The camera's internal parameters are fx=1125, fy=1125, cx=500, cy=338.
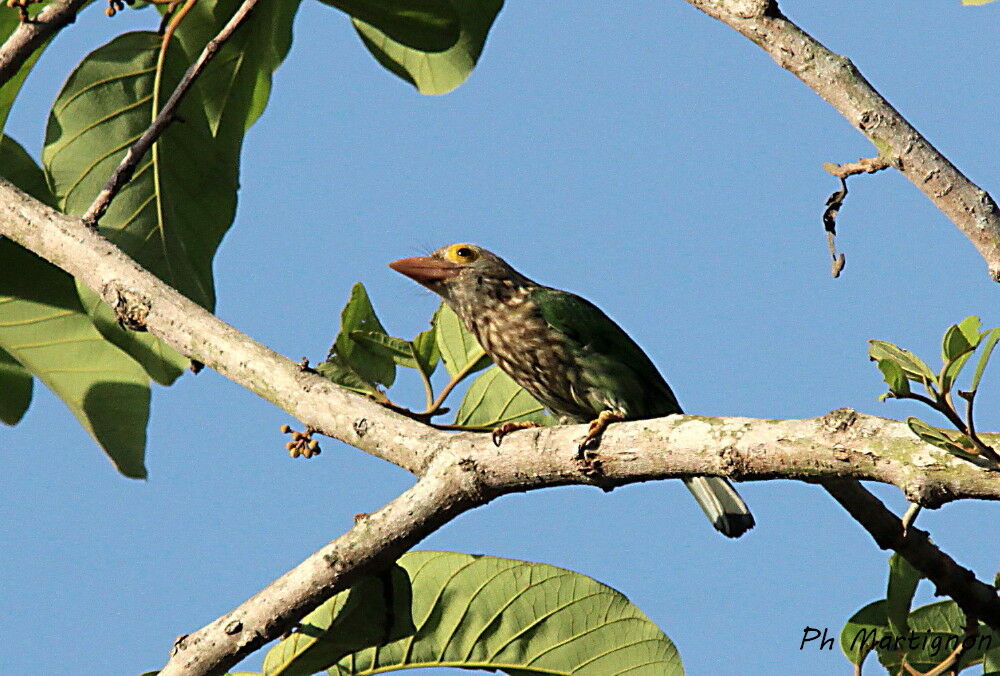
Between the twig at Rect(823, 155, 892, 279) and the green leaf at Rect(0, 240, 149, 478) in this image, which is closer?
the twig at Rect(823, 155, 892, 279)

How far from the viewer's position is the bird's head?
369 cm

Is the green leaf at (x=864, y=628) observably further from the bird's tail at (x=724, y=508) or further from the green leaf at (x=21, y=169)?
the green leaf at (x=21, y=169)

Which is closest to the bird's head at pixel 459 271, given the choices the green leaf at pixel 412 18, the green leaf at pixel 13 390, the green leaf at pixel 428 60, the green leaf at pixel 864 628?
the green leaf at pixel 428 60

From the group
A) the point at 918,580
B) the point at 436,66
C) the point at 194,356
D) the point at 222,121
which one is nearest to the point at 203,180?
the point at 222,121

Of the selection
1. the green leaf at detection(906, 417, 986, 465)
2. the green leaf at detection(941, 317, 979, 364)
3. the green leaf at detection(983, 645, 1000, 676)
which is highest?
the green leaf at detection(941, 317, 979, 364)

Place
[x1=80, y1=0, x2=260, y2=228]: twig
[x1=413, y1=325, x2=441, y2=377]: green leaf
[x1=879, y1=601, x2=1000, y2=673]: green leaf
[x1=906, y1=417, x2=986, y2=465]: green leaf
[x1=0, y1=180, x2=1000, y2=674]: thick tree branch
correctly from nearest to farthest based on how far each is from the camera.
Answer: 1. [x1=906, y1=417, x2=986, y2=465]: green leaf
2. [x1=0, y1=180, x2=1000, y2=674]: thick tree branch
3. [x1=879, y1=601, x2=1000, y2=673]: green leaf
4. [x1=80, y1=0, x2=260, y2=228]: twig
5. [x1=413, y1=325, x2=441, y2=377]: green leaf

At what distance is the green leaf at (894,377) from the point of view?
5.14ft

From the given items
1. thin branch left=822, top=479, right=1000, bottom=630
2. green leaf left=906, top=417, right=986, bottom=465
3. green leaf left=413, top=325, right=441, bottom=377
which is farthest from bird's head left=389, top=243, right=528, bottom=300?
green leaf left=906, top=417, right=986, bottom=465

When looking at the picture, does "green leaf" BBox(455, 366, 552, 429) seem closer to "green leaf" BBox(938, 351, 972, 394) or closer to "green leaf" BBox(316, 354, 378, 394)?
"green leaf" BBox(316, 354, 378, 394)

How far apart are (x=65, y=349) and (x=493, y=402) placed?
144cm

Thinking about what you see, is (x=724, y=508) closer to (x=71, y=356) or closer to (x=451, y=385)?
(x=451, y=385)

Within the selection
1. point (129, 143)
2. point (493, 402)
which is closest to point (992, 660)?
point (493, 402)

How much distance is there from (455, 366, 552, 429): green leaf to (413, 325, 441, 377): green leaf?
0.37 feet

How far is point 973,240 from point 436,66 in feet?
8.15
